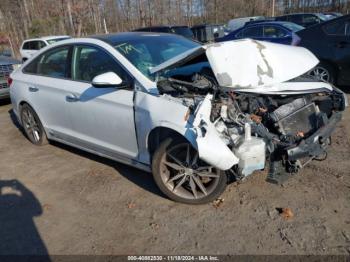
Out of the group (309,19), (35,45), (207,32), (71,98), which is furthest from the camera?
(207,32)

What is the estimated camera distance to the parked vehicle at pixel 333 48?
670 centimetres

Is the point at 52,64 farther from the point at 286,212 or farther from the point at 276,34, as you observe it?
the point at 276,34

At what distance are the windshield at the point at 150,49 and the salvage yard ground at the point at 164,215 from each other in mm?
1368

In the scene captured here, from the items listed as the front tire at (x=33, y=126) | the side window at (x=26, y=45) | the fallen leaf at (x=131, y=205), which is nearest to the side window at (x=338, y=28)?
the fallen leaf at (x=131, y=205)

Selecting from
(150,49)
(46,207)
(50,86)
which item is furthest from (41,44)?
(46,207)

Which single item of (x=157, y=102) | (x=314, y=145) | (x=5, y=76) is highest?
(x=157, y=102)

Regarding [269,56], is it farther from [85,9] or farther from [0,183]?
[85,9]

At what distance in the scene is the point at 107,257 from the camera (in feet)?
9.82

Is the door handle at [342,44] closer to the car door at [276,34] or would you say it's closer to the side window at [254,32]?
the car door at [276,34]

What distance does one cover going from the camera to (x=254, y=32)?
11766 mm

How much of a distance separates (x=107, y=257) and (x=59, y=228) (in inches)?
29.2

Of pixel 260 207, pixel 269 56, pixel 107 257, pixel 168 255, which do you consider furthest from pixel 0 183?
pixel 269 56

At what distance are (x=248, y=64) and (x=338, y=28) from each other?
4.53 metres

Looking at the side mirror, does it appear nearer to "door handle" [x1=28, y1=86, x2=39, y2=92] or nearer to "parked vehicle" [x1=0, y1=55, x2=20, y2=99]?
"door handle" [x1=28, y1=86, x2=39, y2=92]
